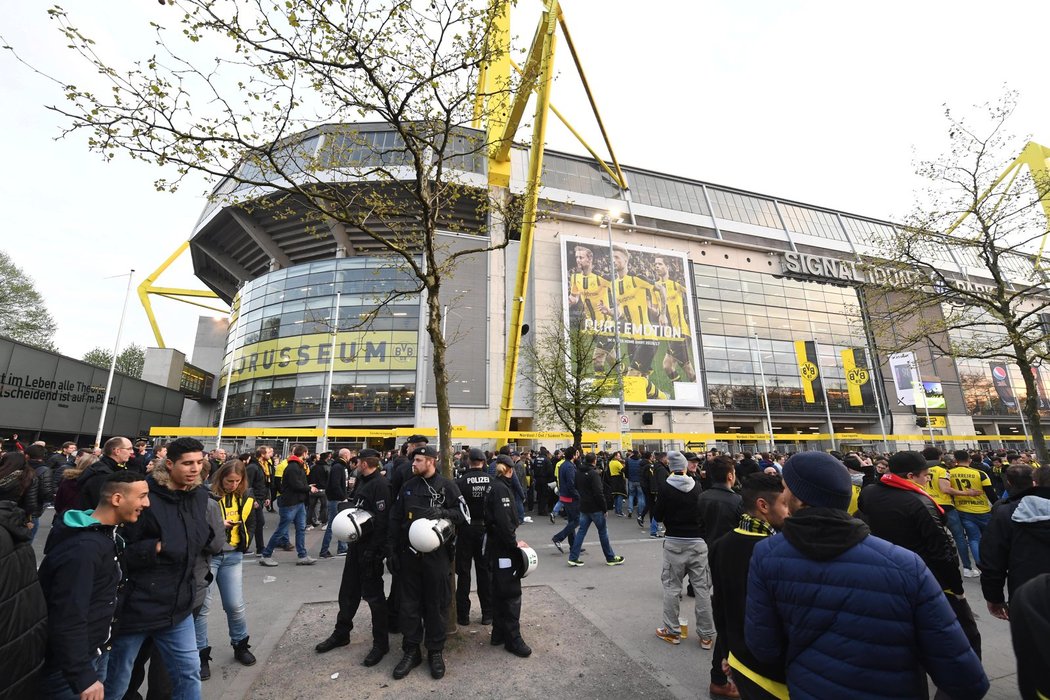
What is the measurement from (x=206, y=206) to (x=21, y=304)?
1956 centimetres

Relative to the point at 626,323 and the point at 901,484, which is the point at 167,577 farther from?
the point at 626,323

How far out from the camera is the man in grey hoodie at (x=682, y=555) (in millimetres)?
4500

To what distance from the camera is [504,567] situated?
464 centimetres

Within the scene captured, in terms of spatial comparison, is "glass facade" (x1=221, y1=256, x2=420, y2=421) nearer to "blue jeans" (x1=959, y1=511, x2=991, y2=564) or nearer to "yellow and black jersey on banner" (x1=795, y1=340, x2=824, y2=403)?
"blue jeans" (x1=959, y1=511, x2=991, y2=564)

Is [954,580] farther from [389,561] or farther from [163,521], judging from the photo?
[163,521]

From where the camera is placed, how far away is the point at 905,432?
41094 mm

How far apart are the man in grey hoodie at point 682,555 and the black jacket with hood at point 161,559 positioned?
420 cm

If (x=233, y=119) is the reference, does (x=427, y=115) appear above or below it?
above

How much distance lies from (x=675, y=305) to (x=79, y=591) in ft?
127

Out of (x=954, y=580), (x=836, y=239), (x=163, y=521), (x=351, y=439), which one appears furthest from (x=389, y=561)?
(x=836, y=239)

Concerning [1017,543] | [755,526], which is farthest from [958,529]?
[755,526]

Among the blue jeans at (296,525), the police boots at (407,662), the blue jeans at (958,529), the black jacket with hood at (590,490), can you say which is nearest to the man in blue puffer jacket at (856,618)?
the police boots at (407,662)

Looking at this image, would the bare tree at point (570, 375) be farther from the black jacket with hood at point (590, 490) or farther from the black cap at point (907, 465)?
the black cap at point (907, 465)

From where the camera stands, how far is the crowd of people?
1707 millimetres
